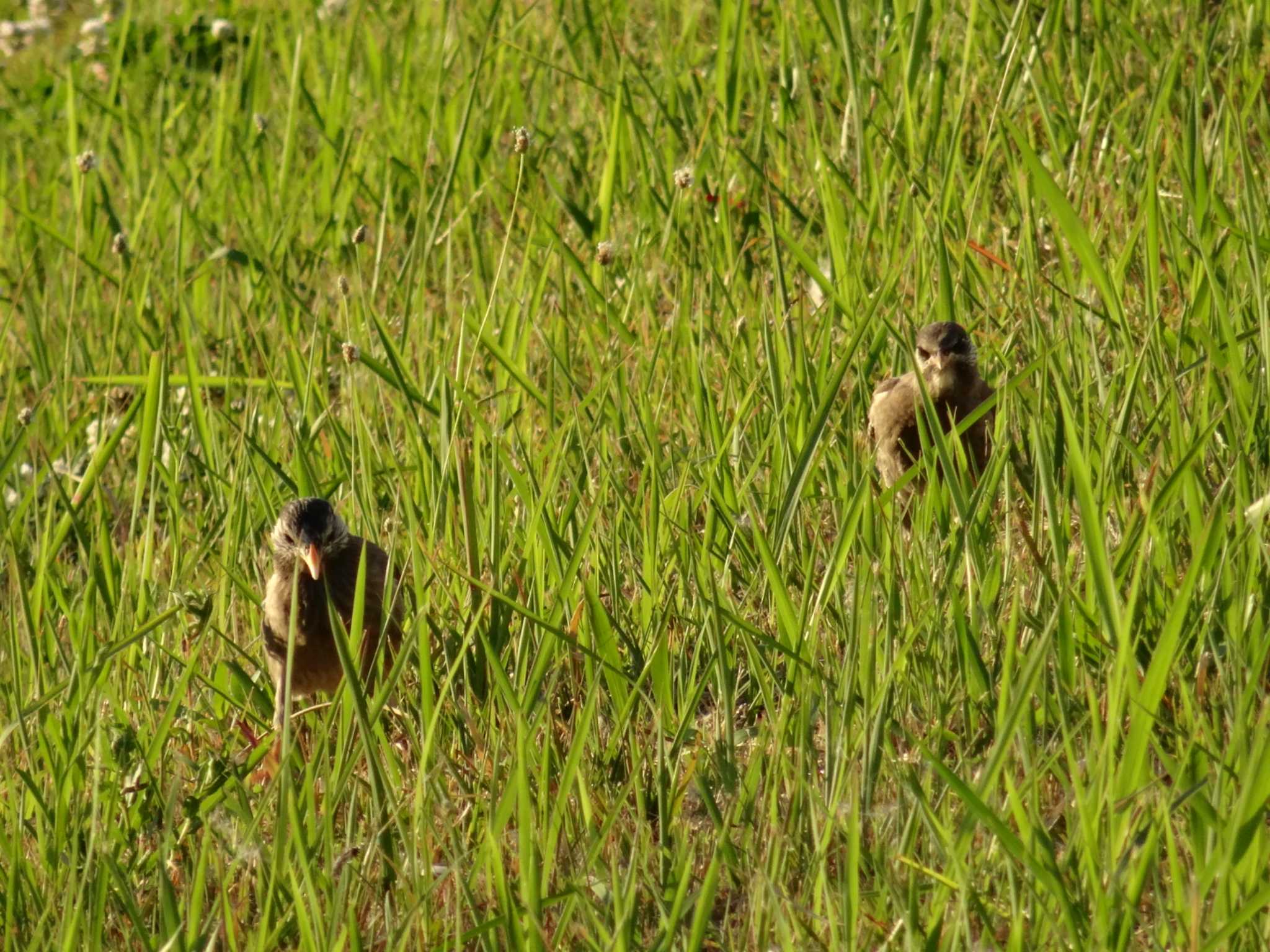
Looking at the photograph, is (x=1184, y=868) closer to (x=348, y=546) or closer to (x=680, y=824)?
(x=680, y=824)

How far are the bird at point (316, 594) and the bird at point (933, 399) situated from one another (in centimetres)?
147

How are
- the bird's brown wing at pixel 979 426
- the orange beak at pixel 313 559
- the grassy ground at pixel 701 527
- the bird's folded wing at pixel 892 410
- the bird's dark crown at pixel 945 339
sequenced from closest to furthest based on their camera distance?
1. the grassy ground at pixel 701 527
2. the orange beak at pixel 313 559
3. the bird's dark crown at pixel 945 339
4. the bird's folded wing at pixel 892 410
5. the bird's brown wing at pixel 979 426

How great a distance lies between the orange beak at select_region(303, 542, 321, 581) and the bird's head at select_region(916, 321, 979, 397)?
165 centimetres

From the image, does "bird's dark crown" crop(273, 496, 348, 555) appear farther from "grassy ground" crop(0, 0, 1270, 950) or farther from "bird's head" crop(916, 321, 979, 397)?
"bird's head" crop(916, 321, 979, 397)

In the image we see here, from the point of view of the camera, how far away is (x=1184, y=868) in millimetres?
2875

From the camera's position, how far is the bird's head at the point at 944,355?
4715 millimetres

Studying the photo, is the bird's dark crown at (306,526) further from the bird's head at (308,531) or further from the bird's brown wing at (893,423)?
the bird's brown wing at (893,423)

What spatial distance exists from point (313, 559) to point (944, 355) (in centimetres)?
181

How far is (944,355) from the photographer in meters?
4.82

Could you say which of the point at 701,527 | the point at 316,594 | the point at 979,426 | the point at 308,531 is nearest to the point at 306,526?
the point at 308,531

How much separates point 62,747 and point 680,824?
1277mm

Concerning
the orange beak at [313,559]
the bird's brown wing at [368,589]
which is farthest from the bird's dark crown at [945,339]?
the orange beak at [313,559]

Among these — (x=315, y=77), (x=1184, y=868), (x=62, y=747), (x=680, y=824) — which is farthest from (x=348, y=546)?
(x=315, y=77)

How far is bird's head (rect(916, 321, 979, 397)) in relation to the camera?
4.71 m
